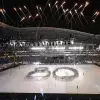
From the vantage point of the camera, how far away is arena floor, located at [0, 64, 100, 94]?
2.71m

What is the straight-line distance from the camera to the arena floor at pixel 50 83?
271 cm

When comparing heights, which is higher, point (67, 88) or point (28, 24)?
point (28, 24)

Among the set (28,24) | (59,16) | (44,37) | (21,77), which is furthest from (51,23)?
(21,77)

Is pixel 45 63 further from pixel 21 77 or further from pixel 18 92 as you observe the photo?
pixel 18 92

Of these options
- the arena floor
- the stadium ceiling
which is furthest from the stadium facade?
the arena floor

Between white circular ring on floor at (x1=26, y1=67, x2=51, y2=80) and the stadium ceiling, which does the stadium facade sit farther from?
white circular ring on floor at (x1=26, y1=67, x2=51, y2=80)

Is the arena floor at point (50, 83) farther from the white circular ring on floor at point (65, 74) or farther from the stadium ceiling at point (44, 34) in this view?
the stadium ceiling at point (44, 34)

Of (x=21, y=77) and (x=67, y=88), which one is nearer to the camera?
(x=67, y=88)

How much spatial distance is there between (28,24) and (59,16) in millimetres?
1337

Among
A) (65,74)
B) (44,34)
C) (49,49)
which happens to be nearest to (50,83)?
(65,74)

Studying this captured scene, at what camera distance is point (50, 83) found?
296 centimetres

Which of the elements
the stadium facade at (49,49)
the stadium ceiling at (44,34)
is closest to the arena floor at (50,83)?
the stadium facade at (49,49)

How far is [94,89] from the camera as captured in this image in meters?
2.70

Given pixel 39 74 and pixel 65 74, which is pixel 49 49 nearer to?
pixel 39 74
